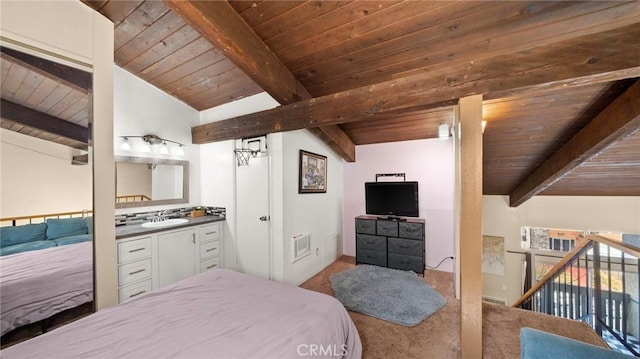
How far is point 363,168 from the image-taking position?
421 centimetres

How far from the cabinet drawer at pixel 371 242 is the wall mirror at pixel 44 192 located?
3.17 m

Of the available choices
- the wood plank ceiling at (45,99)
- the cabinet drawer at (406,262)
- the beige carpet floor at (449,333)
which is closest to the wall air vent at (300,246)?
the beige carpet floor at (449,333)

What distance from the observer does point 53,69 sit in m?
1.62

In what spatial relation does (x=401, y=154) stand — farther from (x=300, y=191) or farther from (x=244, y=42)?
(x=244, y=42)

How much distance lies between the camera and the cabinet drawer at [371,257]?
3.61 metres

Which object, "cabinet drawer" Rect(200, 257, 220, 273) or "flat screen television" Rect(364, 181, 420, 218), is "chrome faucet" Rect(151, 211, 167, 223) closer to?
"cabinet drawer" Rect(200, 257, 220, 273)

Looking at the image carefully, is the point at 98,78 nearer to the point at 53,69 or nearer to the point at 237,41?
the point at 53,69

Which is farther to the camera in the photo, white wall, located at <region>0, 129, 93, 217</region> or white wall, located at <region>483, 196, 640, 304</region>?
white wall, located at <region>483, 196, 640, 304</region>

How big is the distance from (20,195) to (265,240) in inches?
80.0

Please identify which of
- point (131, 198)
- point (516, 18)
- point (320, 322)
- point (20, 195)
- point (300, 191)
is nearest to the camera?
point (320, 322)

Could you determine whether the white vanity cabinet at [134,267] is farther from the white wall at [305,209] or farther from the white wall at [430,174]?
the white wall at [430,174]

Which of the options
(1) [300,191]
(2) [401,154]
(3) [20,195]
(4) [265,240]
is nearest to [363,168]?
(2) [401,154]

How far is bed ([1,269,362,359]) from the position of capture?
1.00 metres

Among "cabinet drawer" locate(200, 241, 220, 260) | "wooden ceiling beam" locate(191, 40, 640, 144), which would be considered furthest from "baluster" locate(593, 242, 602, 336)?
"cabinet drawer" locate(200, 241, 220, 260)
